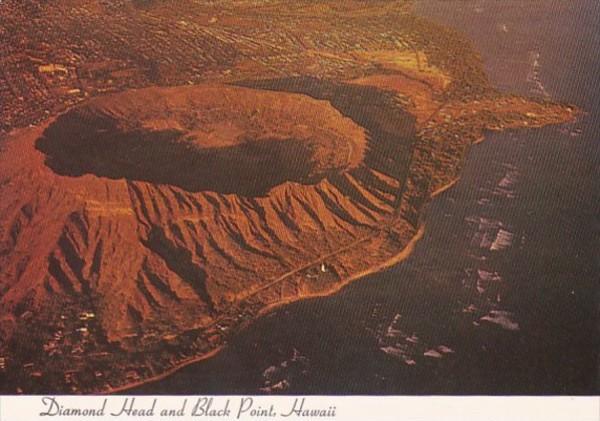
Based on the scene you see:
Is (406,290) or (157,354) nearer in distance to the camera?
(157,354)

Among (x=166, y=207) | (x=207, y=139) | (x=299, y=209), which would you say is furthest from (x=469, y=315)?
(x=207, y=139)

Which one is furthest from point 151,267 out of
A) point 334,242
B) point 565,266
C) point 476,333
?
point 565,266

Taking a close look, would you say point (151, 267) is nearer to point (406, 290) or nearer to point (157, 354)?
point (157, 354)

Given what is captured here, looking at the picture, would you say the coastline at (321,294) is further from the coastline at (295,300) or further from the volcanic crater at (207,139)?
the volcanic crater at (207,139)

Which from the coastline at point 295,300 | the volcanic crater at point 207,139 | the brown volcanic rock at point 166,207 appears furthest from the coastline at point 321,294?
the volcanic crater at point 207,139

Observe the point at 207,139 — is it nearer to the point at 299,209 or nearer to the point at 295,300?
the point at 299,209
